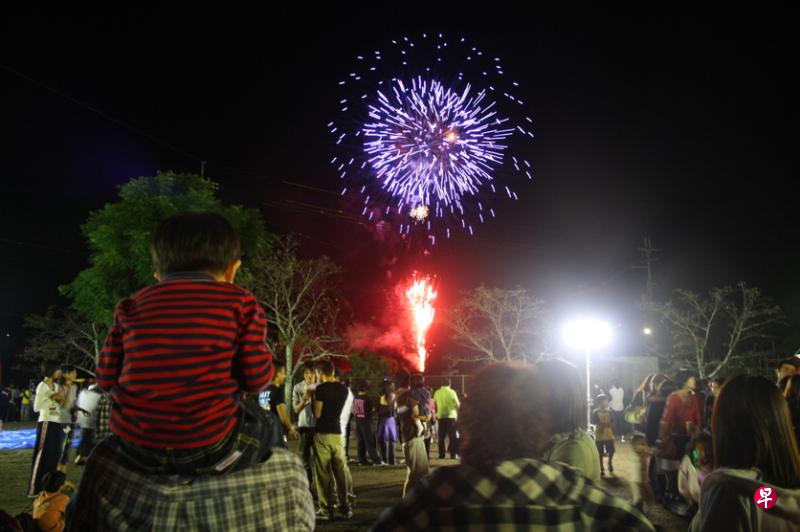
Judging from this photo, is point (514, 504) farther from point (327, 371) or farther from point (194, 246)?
point (327, 371)

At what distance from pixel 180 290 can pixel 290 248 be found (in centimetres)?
3103

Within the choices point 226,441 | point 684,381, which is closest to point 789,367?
point 684,381

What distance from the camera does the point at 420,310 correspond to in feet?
147

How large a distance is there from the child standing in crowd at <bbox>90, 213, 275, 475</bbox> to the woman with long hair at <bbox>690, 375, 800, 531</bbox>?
195 centimetres

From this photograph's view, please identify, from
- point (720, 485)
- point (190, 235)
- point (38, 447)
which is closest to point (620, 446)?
point (38, 447)

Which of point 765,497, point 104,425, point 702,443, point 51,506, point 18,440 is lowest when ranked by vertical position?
point 18,440

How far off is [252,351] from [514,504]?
3.12ft

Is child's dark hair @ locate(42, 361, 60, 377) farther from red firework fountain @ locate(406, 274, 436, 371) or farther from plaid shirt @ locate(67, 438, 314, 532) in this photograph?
red firework fountain @ locate(406, 274, 436, 371)

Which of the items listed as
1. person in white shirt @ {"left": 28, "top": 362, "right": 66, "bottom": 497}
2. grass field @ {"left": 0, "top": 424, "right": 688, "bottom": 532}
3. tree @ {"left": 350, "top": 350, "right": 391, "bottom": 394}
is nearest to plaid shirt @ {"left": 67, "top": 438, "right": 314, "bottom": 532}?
grass field @ {"left": 0, "top": 424, "right": 688, "bottom": 532}

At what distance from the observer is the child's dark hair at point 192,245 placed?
6.95ft

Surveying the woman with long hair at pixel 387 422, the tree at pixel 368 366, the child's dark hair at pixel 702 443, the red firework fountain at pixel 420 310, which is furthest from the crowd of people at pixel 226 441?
the red firework fountain at pixel 420 310

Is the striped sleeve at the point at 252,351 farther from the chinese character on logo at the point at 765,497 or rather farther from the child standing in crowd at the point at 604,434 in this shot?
the child standing in crowd at the point at 604,434

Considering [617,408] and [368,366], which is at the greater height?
[368,366]

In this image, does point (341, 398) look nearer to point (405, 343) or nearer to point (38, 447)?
point (38, 447)
